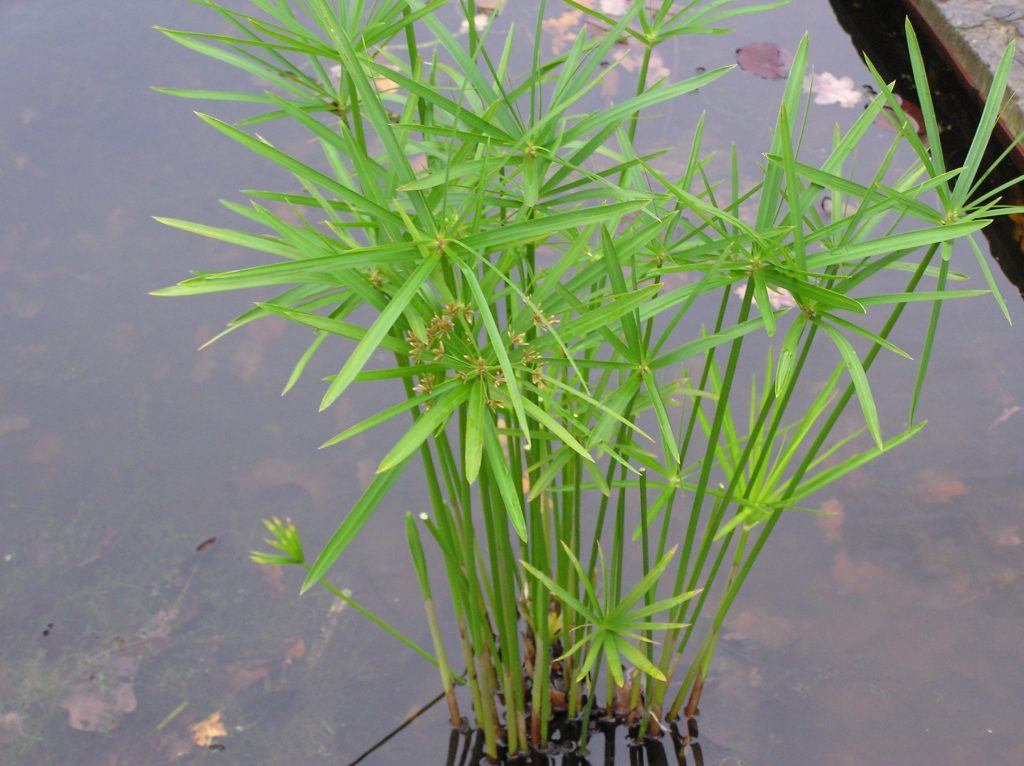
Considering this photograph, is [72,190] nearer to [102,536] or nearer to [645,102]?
[102,536]

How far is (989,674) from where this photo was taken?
205 cm

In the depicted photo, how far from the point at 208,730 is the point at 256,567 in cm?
37

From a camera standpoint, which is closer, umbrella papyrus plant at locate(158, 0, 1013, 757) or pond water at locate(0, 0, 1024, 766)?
umbrella papyrus plant at locate(158, 0, 1013, 757)

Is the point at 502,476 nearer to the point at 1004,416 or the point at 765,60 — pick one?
the point at 1004,416

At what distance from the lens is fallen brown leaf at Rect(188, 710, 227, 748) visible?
6.40ft

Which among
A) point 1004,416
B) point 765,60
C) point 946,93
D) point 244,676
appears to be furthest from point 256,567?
point 946,93

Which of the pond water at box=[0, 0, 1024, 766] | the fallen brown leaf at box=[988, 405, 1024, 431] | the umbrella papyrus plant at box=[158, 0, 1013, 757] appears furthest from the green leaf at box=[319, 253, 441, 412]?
the fallen brown leaf at box=[988, 405, 1024, 431]

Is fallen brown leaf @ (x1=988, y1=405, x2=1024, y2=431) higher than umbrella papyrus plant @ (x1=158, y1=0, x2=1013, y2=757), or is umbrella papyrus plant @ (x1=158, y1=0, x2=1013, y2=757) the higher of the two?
umbrella papyrus plant @ (x1=158, y1=0, x2=1013, y2=757)

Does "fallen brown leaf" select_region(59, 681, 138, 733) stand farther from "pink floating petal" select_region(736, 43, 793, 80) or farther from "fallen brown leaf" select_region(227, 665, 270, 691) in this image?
"pink floating petal" select_region(736, 43, 793, 80)

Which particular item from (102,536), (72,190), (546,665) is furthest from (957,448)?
(72,190)

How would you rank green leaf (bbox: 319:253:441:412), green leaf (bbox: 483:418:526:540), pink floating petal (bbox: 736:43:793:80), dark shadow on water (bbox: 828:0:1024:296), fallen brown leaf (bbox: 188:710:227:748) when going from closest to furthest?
green leaf (bbox: 319:253:441:412) < green leaf (bbox: 483:418:526:540) < fallen brown leaf (bbox: 188:710:227:748) < dark shadow on water (bbox: 828:0:1024:296) < pink floating petal (bbox: 736:43:793:80)

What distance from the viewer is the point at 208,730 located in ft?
6.44

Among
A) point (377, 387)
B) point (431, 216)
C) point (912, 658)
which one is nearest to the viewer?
point (431, 216)

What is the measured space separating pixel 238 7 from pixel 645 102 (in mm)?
2705
